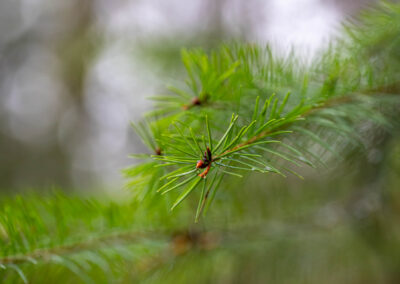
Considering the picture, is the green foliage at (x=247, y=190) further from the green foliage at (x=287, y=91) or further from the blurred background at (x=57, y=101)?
the blurred background at (x=57, y=101)

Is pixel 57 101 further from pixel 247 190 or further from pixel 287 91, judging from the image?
pixel 287 91

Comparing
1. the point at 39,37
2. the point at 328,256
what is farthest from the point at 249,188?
the point at 39,37

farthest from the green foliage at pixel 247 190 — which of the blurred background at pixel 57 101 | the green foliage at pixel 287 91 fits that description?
the blurred background at pixel 57 101

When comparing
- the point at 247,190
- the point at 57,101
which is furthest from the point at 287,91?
the point at 57,101

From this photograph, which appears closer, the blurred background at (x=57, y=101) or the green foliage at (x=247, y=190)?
the green foliage at (x=247, y=190)

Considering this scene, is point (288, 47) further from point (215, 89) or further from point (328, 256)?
point (328, 256)

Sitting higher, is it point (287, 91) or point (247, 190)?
point (287, 91)

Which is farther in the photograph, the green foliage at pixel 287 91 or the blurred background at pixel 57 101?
the blurred background at pixel 57 101

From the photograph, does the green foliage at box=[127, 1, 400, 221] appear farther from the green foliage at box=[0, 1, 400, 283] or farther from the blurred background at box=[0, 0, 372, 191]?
the blurred background at box=[0, 0, 372, 191]
